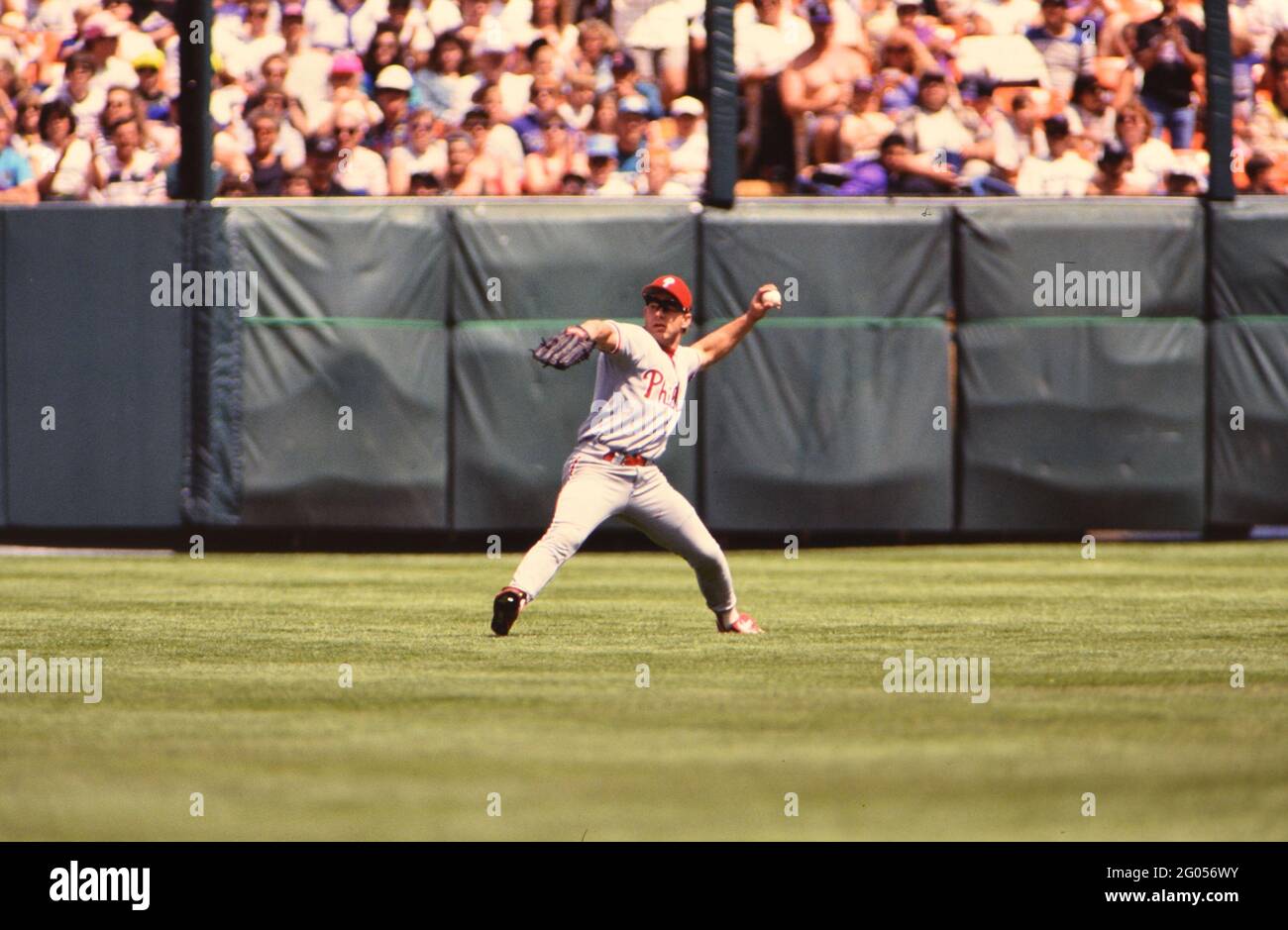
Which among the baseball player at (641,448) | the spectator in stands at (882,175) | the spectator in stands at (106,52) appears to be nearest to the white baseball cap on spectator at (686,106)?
the spectator in stands at (882,175)

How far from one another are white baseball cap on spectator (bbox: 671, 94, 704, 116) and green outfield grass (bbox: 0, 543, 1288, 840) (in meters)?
5.19

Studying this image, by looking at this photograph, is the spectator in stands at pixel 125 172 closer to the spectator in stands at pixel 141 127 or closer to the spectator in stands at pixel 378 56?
the spectator in stands at pixel 141 127

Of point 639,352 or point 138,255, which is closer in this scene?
point 639,352

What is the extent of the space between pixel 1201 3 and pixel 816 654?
9736mm

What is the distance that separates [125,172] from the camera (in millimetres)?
16203

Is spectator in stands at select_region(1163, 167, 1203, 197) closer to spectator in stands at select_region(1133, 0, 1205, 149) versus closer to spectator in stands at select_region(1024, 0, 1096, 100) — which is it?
spectator in stands at select_region(1133, 0, 1205, 149)

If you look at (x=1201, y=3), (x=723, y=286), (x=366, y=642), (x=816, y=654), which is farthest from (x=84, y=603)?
(x=1201, y=3)

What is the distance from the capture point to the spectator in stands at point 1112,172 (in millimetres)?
16531

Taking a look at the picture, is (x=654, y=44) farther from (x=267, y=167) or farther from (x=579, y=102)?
(x=267, y=167)

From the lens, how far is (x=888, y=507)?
16281 millimetres

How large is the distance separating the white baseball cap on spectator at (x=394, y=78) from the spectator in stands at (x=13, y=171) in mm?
2903

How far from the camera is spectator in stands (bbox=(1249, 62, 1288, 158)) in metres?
16.8

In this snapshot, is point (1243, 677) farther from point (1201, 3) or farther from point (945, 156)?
point (1201, 3)

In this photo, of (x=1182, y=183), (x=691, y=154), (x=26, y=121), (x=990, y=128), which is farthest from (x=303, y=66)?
(x=1182, y=183)
